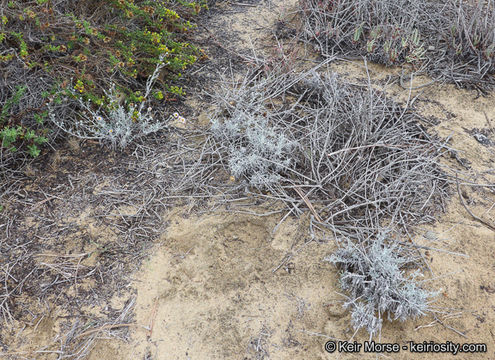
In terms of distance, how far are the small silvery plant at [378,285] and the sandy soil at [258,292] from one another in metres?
0.07

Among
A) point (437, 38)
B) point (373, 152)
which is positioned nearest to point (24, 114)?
point (373, 152)

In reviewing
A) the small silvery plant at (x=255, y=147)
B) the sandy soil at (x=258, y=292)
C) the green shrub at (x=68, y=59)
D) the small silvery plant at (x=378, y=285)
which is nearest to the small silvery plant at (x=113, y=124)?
the green shrub at (x=68, y=59)

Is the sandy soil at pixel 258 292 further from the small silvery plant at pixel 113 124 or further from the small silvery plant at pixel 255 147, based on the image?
the small silvery plant at pixel 113 124

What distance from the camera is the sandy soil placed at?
1.94 m

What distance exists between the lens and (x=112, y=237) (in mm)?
2320

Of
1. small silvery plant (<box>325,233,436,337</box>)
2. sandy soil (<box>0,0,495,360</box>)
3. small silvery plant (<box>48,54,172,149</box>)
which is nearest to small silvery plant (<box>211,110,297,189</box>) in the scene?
sandy soil (<box>0,0,495,360</box>)

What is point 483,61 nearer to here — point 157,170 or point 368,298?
point 368,298

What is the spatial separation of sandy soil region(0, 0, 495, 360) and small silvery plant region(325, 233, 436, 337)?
0.07 meters

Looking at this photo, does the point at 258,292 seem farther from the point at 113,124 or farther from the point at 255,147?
the point at 113,124

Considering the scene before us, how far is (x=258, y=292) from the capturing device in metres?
2.13

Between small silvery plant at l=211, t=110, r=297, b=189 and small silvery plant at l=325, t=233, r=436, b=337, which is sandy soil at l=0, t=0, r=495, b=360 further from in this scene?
small silvery plant at l=211, t=110, r=297, b=189

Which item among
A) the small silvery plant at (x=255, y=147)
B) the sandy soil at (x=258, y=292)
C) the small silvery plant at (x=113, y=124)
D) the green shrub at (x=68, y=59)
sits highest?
the green shrub at (x=68, y=59)

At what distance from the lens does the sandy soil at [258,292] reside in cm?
194

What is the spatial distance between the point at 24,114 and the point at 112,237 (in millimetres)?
1030
